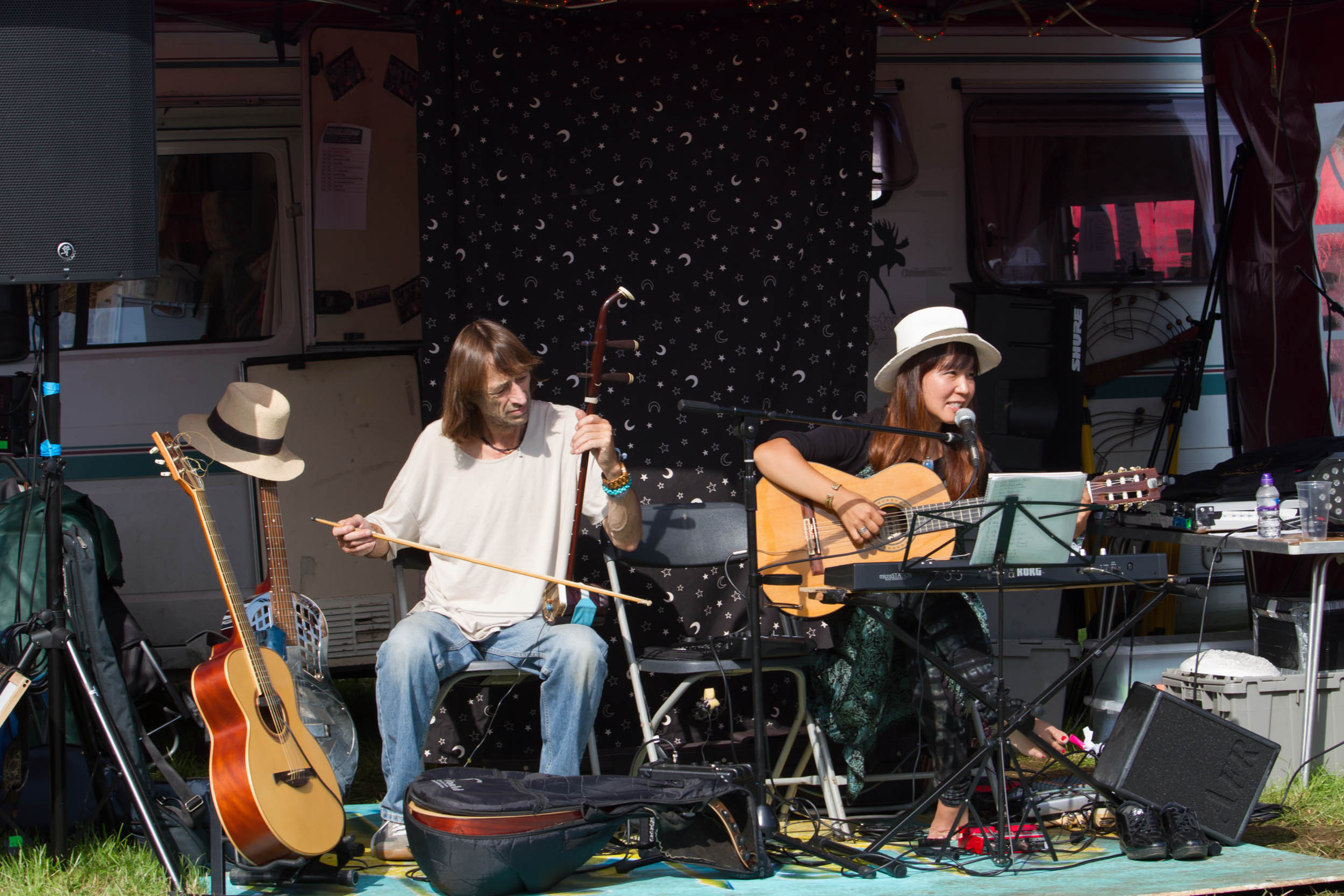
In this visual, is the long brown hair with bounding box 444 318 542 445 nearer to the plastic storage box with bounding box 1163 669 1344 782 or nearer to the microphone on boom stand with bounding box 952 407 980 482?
the microphone on boom stand with bounding box 952 407 980 482

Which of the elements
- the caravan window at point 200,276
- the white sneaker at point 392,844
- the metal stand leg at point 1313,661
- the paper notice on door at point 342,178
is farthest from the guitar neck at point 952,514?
the caravan window at point 200,276

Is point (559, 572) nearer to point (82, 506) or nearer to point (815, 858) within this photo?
point (815, 858)

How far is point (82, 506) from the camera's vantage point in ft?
10.4

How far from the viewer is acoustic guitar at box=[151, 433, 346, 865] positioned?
8.15 feet

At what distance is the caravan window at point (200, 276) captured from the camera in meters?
4.36

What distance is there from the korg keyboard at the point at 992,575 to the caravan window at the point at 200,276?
2713 mm

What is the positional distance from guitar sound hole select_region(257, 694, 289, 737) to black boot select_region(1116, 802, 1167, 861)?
6.43 ft

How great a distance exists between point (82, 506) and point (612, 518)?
4.65 ft

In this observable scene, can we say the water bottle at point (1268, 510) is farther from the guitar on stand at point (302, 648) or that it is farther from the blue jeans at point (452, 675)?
the guitar on stand at point (302, 648)

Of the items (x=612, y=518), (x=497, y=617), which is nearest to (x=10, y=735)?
(x=497, y=617)

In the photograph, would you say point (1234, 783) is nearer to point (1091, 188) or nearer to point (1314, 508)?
point (1314, 508)

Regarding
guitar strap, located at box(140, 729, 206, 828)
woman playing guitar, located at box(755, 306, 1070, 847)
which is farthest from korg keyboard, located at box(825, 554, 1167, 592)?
guitar strap, located at box(140, 729, 206, 828)

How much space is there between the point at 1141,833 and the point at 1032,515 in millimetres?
848

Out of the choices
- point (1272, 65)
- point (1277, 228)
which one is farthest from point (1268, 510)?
point (1272, 65)
